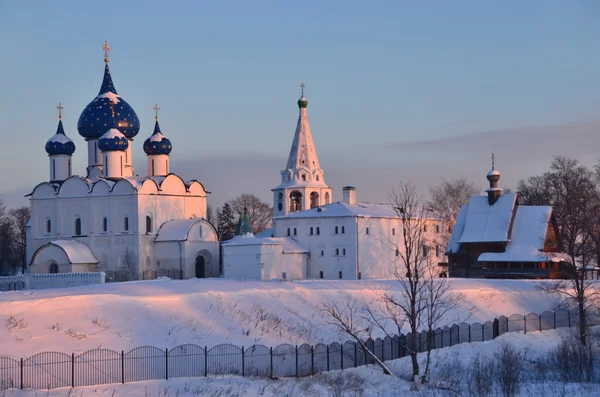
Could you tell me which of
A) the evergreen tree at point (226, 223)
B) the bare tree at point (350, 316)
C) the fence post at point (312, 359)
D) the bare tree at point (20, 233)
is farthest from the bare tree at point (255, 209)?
the fence post at point (312, 359)

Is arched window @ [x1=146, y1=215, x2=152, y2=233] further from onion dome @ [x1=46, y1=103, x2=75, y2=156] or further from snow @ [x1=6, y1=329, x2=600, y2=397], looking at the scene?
snow @ [x1=6, y1=329, x2=600, y2=397]

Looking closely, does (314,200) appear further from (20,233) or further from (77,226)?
(20,233)

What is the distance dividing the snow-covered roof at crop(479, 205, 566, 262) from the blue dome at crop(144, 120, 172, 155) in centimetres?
2286

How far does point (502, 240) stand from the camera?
50906mm

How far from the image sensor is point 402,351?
95.1 ft

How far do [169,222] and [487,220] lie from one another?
789 inches

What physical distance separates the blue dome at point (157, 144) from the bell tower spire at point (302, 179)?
780 centimetres

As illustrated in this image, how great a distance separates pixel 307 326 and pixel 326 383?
28.8 feet

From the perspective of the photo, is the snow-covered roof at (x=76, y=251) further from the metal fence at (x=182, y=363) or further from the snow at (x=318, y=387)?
the snow at (x=318, y=387)

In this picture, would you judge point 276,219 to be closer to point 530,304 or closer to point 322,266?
point 322,266

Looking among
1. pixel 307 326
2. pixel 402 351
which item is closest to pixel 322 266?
pixel 307 326

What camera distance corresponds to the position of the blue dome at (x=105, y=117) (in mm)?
61219

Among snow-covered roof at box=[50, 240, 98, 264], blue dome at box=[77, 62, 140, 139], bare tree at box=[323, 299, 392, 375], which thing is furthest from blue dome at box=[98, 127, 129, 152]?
bare tree at box=[323, 299, 392, 375]

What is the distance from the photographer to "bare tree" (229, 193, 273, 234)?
9300cm
